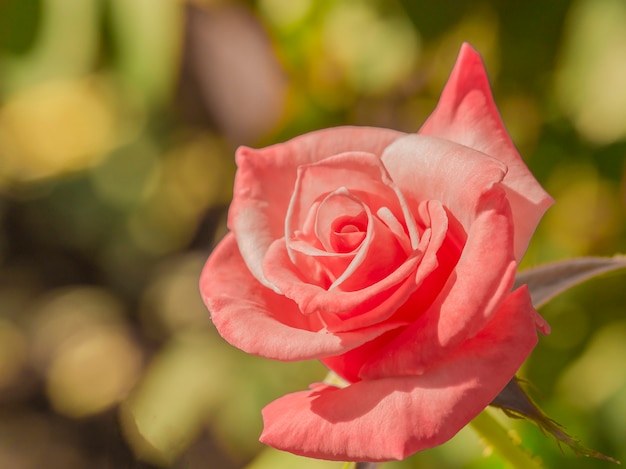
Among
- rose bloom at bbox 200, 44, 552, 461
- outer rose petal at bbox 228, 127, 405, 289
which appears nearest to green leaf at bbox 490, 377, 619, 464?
rose bloom at bbox 200, 44, 552, 461

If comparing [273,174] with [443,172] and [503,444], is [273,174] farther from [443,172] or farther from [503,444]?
[503,444]

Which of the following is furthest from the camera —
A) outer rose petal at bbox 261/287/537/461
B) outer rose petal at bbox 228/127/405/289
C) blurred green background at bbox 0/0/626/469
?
blurred green background at bbox 0/0/626/469

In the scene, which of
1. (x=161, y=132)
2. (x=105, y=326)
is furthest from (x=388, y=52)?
(x=105, y=326)

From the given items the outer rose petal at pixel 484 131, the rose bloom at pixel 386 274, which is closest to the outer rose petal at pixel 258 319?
the rose bloom at pixel 386 274

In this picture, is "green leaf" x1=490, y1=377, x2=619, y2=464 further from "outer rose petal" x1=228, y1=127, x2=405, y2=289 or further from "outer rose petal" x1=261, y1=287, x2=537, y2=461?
"outer rose petal" x1=228, y1=127, x2=405, y2=289

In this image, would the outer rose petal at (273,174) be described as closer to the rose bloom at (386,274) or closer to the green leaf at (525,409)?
the rose bloom at (386,274)

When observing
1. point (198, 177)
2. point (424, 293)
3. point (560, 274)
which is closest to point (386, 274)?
point (424, 293)

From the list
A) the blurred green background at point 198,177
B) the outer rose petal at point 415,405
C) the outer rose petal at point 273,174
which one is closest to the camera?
the outer rose petal at point 415,405
